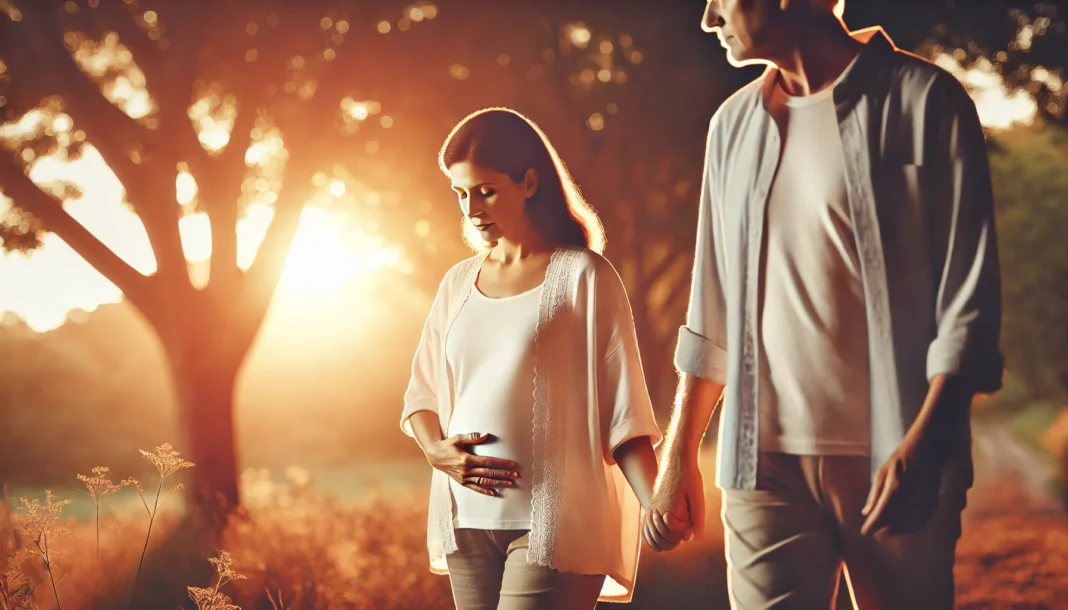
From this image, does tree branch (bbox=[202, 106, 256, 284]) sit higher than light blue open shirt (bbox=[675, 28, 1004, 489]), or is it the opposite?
tree branch (bbox=[202, 106, 256, 284])

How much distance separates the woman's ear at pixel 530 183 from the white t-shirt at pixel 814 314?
0.62m

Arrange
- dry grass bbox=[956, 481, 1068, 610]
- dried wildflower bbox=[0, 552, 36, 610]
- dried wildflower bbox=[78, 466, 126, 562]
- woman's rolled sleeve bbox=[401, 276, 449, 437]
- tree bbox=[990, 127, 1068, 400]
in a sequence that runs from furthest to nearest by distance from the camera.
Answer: tree bbox=[990, 127, 1068, 400] < dry grass bbox=[956, 481, 1068, 610] < dried wildflower bbox=[0, 552, 36, 610] < dried wildflower bbox=[78, 466, 126, 562] < woman's rolled sleeve bbox=[401, 276, 449, 437]

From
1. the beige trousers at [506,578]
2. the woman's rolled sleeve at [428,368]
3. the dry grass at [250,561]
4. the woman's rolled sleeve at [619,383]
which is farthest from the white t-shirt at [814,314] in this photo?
the dry grass at [250,561]

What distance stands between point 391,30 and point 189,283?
143 centimetres

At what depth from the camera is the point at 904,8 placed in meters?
4.11

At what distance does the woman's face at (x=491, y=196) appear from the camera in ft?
7.07

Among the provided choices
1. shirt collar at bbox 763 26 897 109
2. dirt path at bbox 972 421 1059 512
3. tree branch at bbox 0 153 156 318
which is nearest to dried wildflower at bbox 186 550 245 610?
tree branch at bbox 0 153 156 318

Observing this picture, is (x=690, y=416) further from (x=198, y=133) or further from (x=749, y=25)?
(x=198, y=133)

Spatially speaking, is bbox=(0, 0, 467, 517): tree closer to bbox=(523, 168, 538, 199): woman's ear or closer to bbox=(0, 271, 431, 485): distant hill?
bbox=(0, 271, 431, 485): distant hill

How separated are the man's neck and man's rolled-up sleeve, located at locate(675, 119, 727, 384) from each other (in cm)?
27

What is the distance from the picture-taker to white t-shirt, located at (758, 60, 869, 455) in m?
1.62

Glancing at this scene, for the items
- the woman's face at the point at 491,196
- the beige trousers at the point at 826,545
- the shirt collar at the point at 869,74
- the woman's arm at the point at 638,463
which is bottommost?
the beige trousers at the point at 826,545

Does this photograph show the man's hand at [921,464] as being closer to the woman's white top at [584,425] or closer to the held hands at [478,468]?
the woman's white top at [584,425]

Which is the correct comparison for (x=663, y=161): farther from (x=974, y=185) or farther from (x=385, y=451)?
(x=974, y=185)
